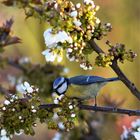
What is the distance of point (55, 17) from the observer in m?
1.72

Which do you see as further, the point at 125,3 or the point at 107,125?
the point at 125,3

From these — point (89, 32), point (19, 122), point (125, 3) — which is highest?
point (125, 3)

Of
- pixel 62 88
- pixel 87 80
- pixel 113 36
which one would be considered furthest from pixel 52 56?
pixel 113 36

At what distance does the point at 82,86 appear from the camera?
228cm

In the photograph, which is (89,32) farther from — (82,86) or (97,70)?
(97,70)

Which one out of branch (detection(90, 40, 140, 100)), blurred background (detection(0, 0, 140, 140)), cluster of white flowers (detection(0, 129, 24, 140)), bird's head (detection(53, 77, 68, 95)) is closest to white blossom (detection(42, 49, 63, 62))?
branch (detection(90, 40, 140, 100))

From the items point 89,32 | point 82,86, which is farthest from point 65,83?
point 89,32

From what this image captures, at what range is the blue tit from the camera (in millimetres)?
2193

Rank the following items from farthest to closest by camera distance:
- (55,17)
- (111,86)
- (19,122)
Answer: (111,86), (19,122), (55,17)

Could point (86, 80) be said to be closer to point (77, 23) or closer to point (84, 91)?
point (84, 91)

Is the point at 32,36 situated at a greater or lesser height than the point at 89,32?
greater

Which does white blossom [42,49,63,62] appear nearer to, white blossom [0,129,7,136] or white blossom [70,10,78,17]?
white blossom [70,10,78,17]

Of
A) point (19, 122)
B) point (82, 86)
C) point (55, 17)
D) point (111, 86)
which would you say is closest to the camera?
point (55, 17)

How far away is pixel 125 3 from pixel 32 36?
4.01 ft
